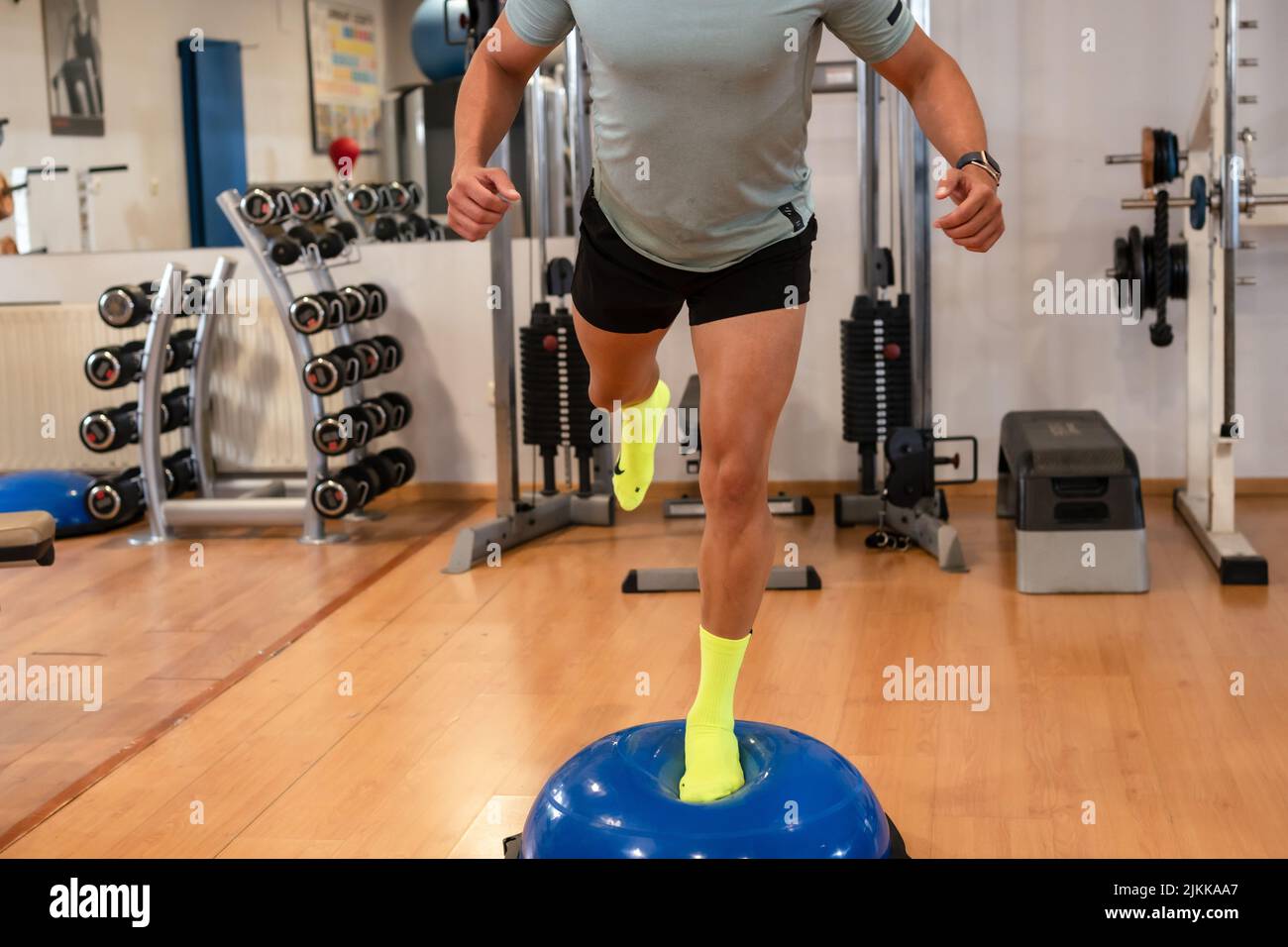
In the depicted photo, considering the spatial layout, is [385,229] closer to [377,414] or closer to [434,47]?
[434,47]

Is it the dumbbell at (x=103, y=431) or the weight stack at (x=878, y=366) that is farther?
the dumbbell at (x=103, y=431)

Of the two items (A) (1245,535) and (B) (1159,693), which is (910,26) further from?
(A) (1245,535)

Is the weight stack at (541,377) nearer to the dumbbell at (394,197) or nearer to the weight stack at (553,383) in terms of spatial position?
the weight stack at (553,383)

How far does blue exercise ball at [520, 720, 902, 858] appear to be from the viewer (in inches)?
68.9

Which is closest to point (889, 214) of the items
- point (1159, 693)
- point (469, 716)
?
point (1159, 693)

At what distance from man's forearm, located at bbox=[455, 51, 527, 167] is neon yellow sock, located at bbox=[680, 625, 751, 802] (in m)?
0.75

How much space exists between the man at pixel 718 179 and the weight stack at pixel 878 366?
1.96 m

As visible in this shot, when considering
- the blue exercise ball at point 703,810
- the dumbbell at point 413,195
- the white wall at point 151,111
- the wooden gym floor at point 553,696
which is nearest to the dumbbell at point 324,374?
the wooden gym floor at point 553,696

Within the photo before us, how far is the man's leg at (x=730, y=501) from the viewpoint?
1.86 m

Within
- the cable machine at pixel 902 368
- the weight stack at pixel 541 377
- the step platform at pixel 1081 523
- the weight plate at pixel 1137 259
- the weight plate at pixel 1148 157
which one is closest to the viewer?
the step platform at pixel 1081 523

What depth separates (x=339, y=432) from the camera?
4.16m

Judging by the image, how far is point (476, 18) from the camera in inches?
149
